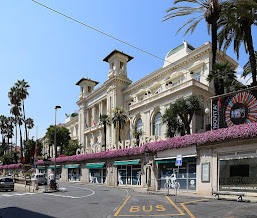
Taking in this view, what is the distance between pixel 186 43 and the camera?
132 ft

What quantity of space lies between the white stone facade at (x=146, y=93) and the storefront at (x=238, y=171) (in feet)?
29.4

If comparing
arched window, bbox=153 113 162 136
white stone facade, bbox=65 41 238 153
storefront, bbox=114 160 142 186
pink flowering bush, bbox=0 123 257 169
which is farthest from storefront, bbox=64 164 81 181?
Answer: arched window, bbox=153 113 162 136

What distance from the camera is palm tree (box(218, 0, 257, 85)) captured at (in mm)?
21938

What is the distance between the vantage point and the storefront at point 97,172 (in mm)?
35450

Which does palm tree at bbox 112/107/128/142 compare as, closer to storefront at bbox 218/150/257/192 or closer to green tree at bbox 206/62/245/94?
green tree at bbox 206/62/245/94

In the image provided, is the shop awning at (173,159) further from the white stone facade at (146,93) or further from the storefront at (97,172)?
the storefront at (97,172)

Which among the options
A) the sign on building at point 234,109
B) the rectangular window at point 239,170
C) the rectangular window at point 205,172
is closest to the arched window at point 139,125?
the sign on building at point 234,109

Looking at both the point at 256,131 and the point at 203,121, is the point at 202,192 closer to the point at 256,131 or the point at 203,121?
the point at 256,131

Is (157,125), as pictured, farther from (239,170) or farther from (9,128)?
(9,128)

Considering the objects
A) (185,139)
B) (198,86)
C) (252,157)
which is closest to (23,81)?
(198,86)

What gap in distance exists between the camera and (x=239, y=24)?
24.6m

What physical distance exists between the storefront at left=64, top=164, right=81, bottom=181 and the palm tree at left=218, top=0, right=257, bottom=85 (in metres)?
28.3

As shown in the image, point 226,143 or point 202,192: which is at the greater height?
point 226,143

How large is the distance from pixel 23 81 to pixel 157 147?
50.7m
